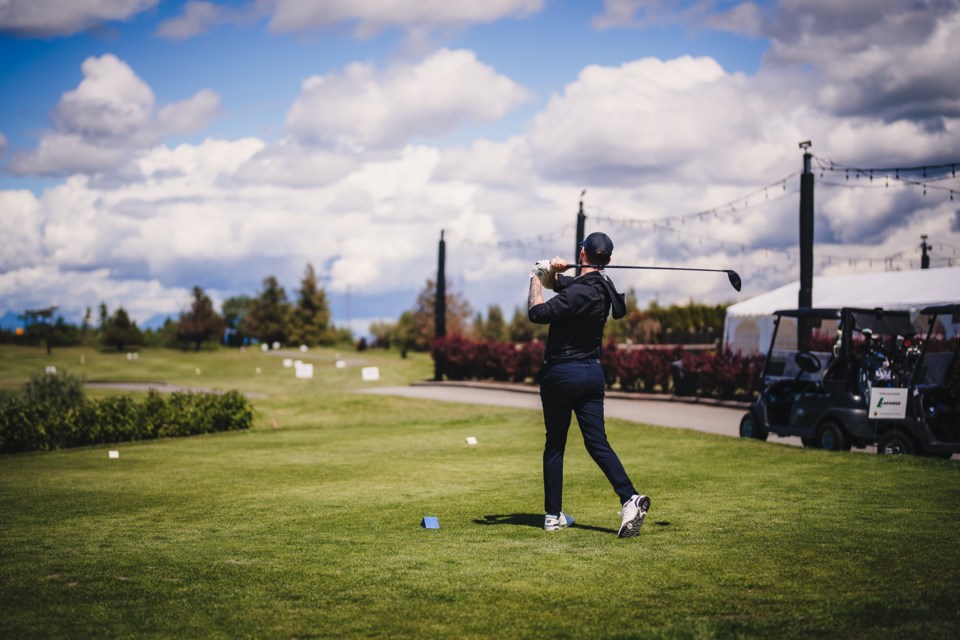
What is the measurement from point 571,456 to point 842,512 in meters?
5.55

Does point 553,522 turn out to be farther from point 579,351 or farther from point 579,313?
point 579,313

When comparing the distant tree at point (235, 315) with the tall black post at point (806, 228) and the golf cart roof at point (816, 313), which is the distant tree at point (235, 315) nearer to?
the tall black post at point (806, 228)

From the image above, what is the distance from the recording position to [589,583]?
548 centimetres

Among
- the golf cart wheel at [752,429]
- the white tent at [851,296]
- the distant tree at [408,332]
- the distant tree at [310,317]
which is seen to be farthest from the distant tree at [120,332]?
the golf cart wheel at [752,429]

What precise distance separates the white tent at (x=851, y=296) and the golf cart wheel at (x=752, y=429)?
528 inches

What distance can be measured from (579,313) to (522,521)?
6.62ft

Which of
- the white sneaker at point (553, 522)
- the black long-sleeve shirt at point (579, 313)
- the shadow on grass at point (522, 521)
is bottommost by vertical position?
the shadow on grass at point (522, 521)

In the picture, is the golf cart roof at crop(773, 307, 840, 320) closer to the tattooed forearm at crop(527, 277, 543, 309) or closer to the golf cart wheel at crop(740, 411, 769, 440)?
the golf cart wheel at crop(740, 411, 769, 440)

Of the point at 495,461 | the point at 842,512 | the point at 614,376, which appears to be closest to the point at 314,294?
the point at 614,376

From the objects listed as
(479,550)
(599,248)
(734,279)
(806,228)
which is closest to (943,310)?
(734,279)

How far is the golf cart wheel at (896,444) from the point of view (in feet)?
40.7

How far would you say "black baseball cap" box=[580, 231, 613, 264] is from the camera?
23.6 ft

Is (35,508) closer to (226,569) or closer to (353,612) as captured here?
(226,569)

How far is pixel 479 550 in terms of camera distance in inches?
256
